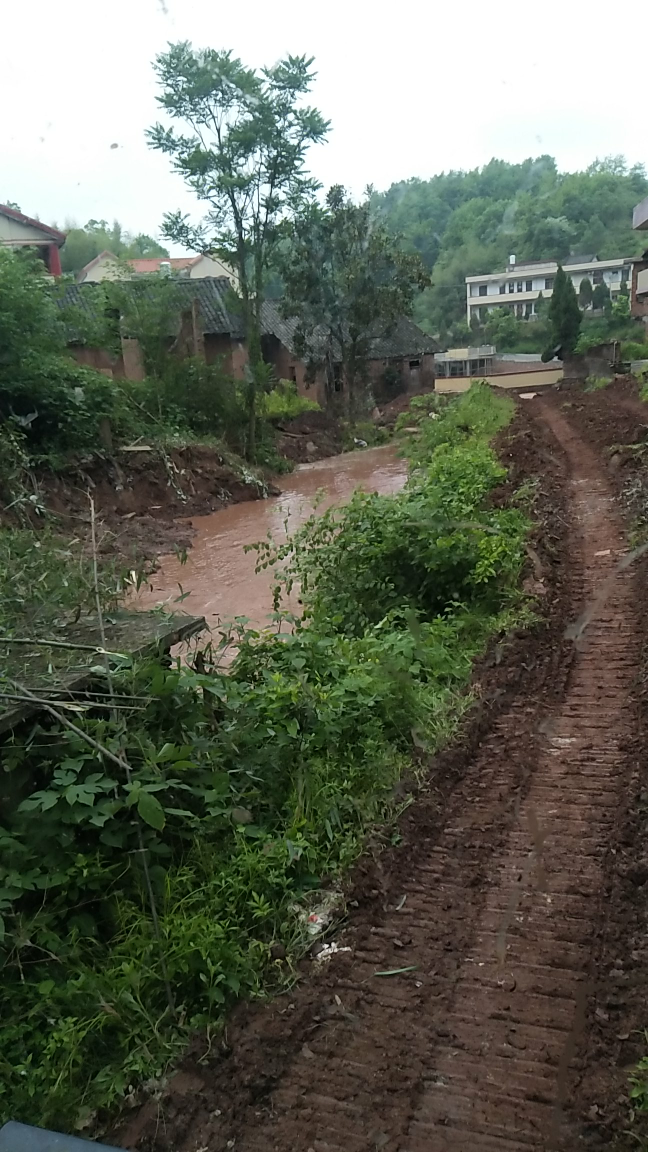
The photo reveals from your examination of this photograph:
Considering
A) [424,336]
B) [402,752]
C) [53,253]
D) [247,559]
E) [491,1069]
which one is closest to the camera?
[491,1069]

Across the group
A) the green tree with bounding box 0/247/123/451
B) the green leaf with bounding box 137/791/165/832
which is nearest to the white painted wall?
the green tree with bounding box 0/247/123/451

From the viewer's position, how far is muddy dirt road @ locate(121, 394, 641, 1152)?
7.98 ft

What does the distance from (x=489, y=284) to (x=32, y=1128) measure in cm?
2229

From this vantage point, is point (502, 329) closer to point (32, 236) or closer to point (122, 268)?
point (122, 268)

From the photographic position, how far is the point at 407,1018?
2781 millimetres

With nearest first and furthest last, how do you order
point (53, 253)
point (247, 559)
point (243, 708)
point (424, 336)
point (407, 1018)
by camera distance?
point (407, 1018), point (243, 708), point (247, 559), point (53, 253), point (424, 336)

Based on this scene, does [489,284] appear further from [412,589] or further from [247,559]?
[412,589]

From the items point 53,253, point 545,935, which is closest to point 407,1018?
point 545,935

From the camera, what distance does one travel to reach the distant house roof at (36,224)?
15250 mm

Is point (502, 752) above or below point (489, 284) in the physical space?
below

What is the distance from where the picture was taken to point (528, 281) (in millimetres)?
22625

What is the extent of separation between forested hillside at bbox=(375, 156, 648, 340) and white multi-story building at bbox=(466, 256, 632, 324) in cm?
61

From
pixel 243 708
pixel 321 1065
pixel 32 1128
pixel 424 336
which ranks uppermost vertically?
pixel 424 336

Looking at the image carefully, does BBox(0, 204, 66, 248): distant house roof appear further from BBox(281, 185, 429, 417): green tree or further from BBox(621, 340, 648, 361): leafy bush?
BBox(621, 340, 648, 361): leafy bush
